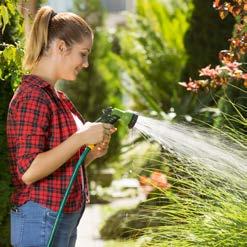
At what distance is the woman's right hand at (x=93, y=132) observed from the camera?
114 inches

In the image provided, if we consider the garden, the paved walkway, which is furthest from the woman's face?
the paved walkway

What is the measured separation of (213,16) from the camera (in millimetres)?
7555

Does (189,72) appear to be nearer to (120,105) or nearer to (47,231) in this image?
(120,105)

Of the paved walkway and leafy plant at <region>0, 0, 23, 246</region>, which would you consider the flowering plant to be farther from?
the paved walkway

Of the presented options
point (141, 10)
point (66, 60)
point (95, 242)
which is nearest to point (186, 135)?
point (66, 60)

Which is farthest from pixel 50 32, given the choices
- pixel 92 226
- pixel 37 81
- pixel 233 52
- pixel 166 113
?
pixel 166 113

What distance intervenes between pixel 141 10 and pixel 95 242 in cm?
485

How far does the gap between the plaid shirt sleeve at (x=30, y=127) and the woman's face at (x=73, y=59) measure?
0.52 ft

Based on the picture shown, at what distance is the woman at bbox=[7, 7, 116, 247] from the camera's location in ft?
9.53

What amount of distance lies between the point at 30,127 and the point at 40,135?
5cm

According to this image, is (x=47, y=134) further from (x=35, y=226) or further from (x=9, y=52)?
(x=9, y=52)

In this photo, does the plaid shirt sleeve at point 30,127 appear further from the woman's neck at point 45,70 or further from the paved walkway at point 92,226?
the paved walkway at point 92,226

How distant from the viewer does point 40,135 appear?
291 centimetres

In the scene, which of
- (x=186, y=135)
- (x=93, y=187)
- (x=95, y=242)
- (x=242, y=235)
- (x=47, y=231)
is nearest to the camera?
(x=47, y=231)
